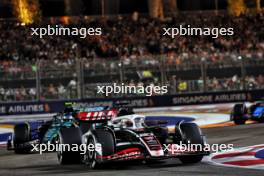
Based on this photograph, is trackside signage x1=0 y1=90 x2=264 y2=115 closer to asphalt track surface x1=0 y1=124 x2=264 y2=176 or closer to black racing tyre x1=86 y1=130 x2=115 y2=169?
asphalt track surface x1=0 y1=124 x2=264 y2=176

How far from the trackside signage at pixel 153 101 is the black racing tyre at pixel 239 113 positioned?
8645 mm

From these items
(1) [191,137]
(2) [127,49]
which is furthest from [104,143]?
(2) [127,49]

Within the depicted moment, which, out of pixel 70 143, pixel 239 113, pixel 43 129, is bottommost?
pixel 70 143

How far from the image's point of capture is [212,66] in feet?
95.6

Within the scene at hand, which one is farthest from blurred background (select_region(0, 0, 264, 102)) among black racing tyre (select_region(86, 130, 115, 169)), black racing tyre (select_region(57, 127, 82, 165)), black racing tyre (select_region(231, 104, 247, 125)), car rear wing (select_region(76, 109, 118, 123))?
black racing tyre (select_region(86, 130, 115, 169))

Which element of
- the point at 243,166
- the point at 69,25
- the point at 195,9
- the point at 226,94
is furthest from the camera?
the point at 195,9

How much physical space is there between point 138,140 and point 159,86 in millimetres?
16579

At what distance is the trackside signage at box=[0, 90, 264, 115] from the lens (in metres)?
29.2

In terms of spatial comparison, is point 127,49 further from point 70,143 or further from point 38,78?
point 70,143

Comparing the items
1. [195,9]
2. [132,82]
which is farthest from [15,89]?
[195,9]

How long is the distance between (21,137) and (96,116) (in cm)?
279

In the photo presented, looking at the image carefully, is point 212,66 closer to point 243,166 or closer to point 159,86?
point 159,86

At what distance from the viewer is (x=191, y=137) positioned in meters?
12.8

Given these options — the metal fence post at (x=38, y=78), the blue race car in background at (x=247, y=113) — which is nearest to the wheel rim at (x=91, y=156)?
the blue race car in background at (x=247, y=113)
